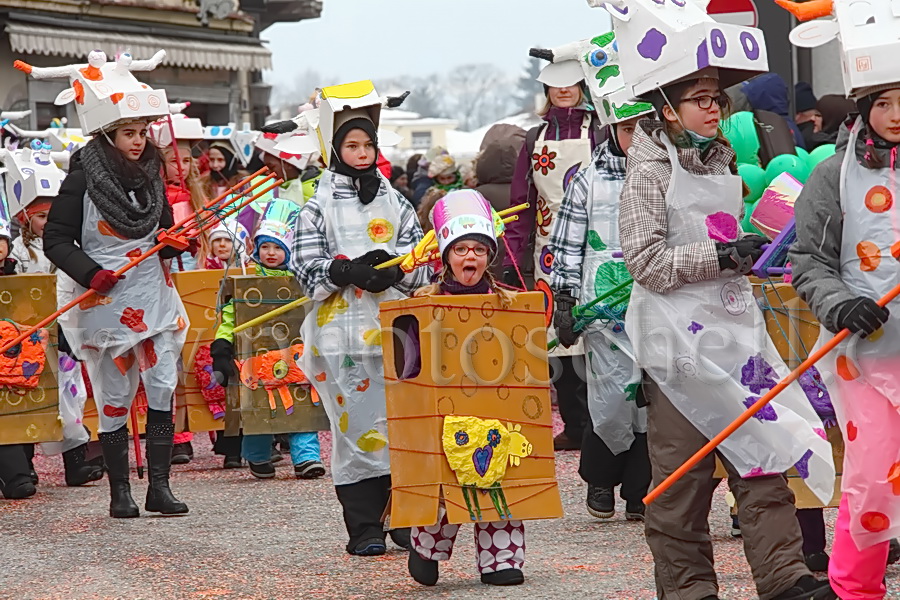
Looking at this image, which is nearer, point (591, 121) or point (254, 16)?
point (591, 121)

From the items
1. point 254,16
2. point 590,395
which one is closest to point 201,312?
point 590,395

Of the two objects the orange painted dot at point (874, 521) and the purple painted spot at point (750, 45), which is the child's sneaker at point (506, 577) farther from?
the purple painted spot at point (750, 45)

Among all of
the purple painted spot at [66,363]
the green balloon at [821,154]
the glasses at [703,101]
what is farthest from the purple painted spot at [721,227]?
the purple painted spot at [66,363]

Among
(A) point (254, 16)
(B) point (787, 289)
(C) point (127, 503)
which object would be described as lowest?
(C) point (127, 503)

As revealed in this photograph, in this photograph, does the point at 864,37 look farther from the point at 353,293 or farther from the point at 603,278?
the point at 353,293

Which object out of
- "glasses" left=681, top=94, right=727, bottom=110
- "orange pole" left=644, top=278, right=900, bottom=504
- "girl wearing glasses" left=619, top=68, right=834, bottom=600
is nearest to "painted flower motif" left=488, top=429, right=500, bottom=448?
"girl wearing glasses" left=619, top=68, right=834, bottom=600

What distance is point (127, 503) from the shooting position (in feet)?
26.1

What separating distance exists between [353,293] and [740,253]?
2324 mm

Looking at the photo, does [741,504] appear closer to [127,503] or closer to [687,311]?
[687,311]

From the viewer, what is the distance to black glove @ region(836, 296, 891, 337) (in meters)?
4.46

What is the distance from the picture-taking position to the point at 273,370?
949cm

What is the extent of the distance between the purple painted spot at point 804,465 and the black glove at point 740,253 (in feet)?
1.95

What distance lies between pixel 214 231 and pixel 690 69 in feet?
20.3

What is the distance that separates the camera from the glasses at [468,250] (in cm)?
607
